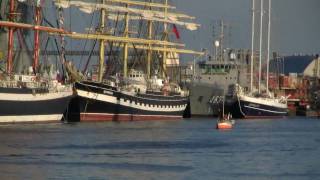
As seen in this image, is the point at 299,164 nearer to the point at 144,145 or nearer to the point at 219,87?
the point at 144,145

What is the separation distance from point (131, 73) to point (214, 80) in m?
32.1

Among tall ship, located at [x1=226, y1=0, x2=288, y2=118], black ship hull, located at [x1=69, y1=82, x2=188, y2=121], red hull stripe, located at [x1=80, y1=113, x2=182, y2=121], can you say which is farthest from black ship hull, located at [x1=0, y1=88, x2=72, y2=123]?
tall ship, located at [x1=226, y1=0, x2=288, y2=118]

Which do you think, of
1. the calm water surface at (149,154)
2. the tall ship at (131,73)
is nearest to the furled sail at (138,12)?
the tall ship at (131,73)

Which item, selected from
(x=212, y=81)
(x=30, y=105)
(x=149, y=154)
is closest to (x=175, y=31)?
(x=212, y=81)

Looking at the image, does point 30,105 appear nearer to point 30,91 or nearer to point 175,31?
point 30,91

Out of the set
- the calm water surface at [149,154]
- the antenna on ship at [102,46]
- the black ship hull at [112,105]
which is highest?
the antenna on ship at [102,46]

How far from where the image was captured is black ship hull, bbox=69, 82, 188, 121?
120062 millimetres

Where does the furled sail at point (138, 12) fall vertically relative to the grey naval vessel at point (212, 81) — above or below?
above

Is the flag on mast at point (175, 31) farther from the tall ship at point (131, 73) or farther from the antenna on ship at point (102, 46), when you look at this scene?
the antenna on ship at point (102, 46)

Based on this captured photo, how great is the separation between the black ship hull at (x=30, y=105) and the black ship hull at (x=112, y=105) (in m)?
8.64

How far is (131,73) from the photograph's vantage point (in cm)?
14062

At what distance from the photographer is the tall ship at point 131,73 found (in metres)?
122

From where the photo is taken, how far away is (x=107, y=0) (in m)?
143

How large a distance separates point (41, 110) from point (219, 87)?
66959 mm
